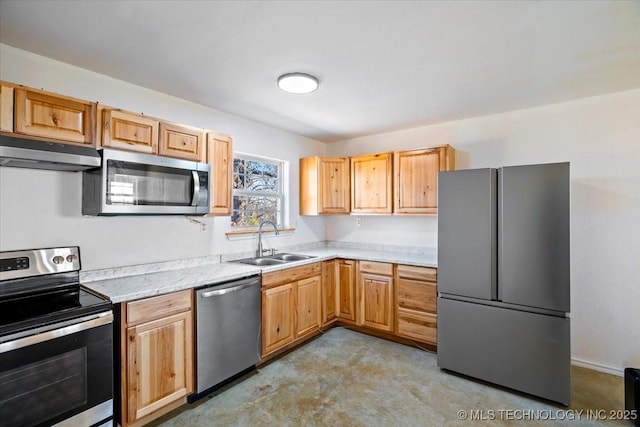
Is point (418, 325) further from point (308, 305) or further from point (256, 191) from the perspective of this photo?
point (256, 191)

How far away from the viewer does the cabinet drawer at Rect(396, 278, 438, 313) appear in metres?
3.12

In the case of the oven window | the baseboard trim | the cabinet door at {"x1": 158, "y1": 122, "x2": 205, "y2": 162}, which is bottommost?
the baseboard trim

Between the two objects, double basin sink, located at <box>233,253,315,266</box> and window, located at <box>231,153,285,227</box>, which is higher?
window, located at <box>231,153,285,227</box>

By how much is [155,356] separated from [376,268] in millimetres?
2286

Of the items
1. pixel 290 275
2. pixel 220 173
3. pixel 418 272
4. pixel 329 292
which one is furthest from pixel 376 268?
pixel 220 173

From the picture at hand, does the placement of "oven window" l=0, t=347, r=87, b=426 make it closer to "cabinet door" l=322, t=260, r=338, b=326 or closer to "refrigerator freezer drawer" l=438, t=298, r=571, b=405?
"cabinet door" l=322, t=260, r=338, b=326

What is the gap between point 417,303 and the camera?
10.6 feet

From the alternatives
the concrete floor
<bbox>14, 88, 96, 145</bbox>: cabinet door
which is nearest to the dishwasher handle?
the concrete floor

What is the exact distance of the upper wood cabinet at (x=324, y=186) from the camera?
4059 mm

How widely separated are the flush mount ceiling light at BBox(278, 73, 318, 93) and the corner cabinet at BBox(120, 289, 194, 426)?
1749 millimetres

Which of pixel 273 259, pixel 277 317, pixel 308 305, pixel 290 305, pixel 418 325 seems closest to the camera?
pixel 277 317

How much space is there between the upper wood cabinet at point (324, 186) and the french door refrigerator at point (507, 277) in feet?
5.08

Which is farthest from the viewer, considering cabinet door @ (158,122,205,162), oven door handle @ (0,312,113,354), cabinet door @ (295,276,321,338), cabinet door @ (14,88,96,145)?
cabinet door @ (295,276,321,338)

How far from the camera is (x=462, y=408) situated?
2281mm
